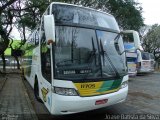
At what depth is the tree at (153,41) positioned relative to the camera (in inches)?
2006

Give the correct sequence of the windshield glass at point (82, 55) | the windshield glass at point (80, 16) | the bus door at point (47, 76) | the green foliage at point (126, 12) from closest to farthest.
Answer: the windshield glass at point (82, 55) → the bus door at point (47, 76) → the windshield glass at point (80, 16) → the green foliage at point (126, 12)

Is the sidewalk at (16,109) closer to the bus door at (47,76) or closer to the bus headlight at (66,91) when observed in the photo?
the bus door at (47,76)

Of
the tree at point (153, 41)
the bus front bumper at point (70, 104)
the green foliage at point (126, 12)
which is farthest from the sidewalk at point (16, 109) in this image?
the tree at point (153, 41)

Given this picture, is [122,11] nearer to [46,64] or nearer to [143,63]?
[143,63]

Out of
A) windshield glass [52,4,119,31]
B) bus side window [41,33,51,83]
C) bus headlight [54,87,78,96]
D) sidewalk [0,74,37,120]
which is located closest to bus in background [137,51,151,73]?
Answer: sidewalk [0,74,37,120]

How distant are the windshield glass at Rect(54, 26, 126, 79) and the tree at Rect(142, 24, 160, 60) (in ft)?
149

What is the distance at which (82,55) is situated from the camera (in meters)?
7.07

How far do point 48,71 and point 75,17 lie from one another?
1733mm

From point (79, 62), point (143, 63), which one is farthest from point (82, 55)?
point (143, 63)

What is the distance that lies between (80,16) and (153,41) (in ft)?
151

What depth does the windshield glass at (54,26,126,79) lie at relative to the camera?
679 centimetres

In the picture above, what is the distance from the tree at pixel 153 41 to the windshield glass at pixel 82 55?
149 ft

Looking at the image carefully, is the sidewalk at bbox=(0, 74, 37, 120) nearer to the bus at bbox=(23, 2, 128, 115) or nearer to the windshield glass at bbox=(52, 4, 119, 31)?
the bus at bbox=(23, 2, 128, 115)

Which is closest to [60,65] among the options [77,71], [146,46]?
[77,71]
